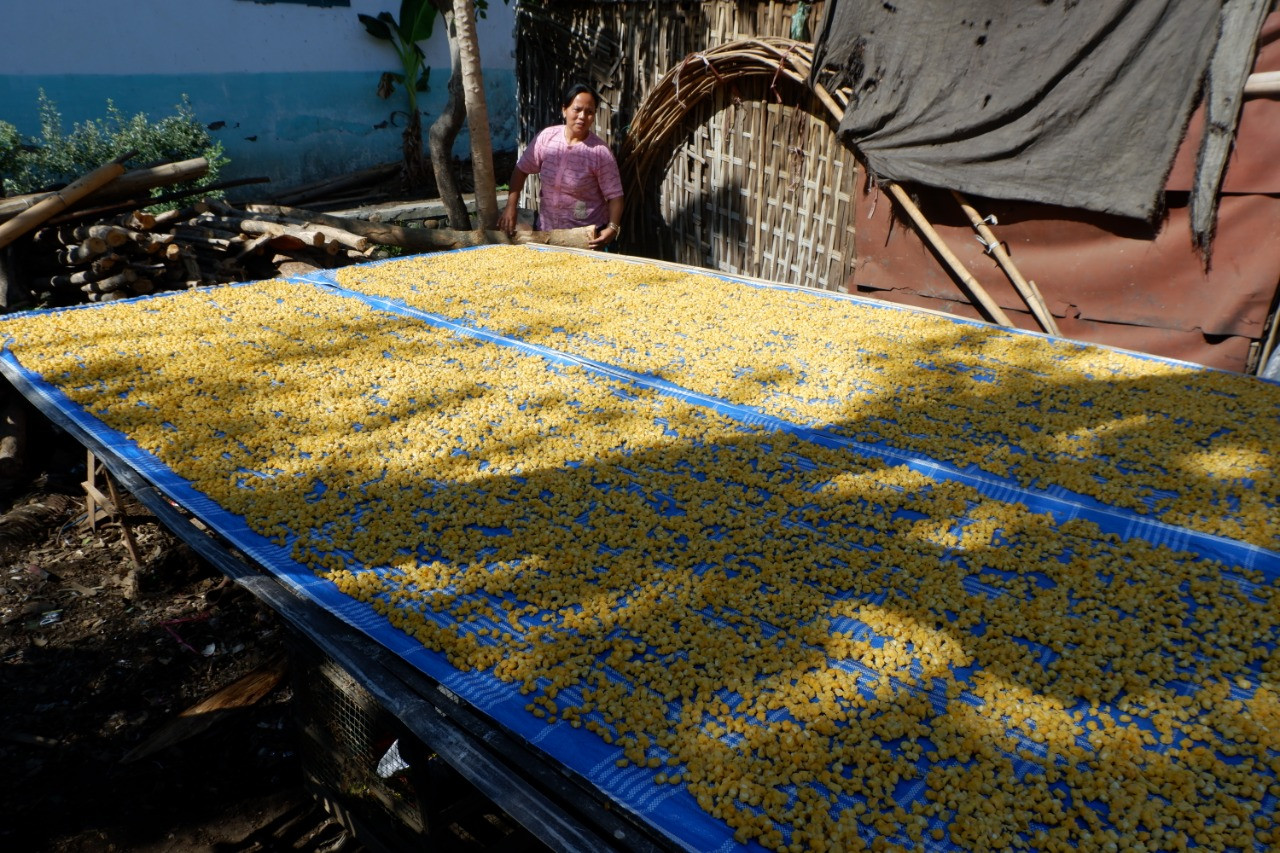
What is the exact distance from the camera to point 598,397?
2.71m

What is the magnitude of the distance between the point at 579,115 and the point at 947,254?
2.60 m

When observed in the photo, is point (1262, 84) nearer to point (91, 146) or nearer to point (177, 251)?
point (177, 251)

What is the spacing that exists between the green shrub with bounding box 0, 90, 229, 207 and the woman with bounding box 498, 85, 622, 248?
3.31 metres

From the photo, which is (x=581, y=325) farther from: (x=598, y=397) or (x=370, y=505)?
(x=370, y=505)

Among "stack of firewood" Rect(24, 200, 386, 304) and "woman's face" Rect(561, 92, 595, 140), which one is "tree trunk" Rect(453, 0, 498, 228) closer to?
"woman's face" Rect(561, 92, 595, 140)

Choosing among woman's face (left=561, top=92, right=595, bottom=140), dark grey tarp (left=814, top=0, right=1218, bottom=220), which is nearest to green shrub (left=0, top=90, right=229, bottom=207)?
woman's face (left=561, top=92, right=595, bottom=140)

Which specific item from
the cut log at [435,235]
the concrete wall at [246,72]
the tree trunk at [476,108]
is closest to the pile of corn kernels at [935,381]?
the cut log at [435,235]

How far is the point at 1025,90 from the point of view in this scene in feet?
13.1

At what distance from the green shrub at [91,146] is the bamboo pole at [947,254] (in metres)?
5.92

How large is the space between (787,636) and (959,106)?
3.73 meters

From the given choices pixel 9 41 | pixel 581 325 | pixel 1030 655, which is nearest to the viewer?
pixel 1030 655

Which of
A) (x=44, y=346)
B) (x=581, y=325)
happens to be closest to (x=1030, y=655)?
(x=581, y=325)

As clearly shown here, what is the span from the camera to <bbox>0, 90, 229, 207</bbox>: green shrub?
6.96 m

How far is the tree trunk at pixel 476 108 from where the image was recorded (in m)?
5.87
